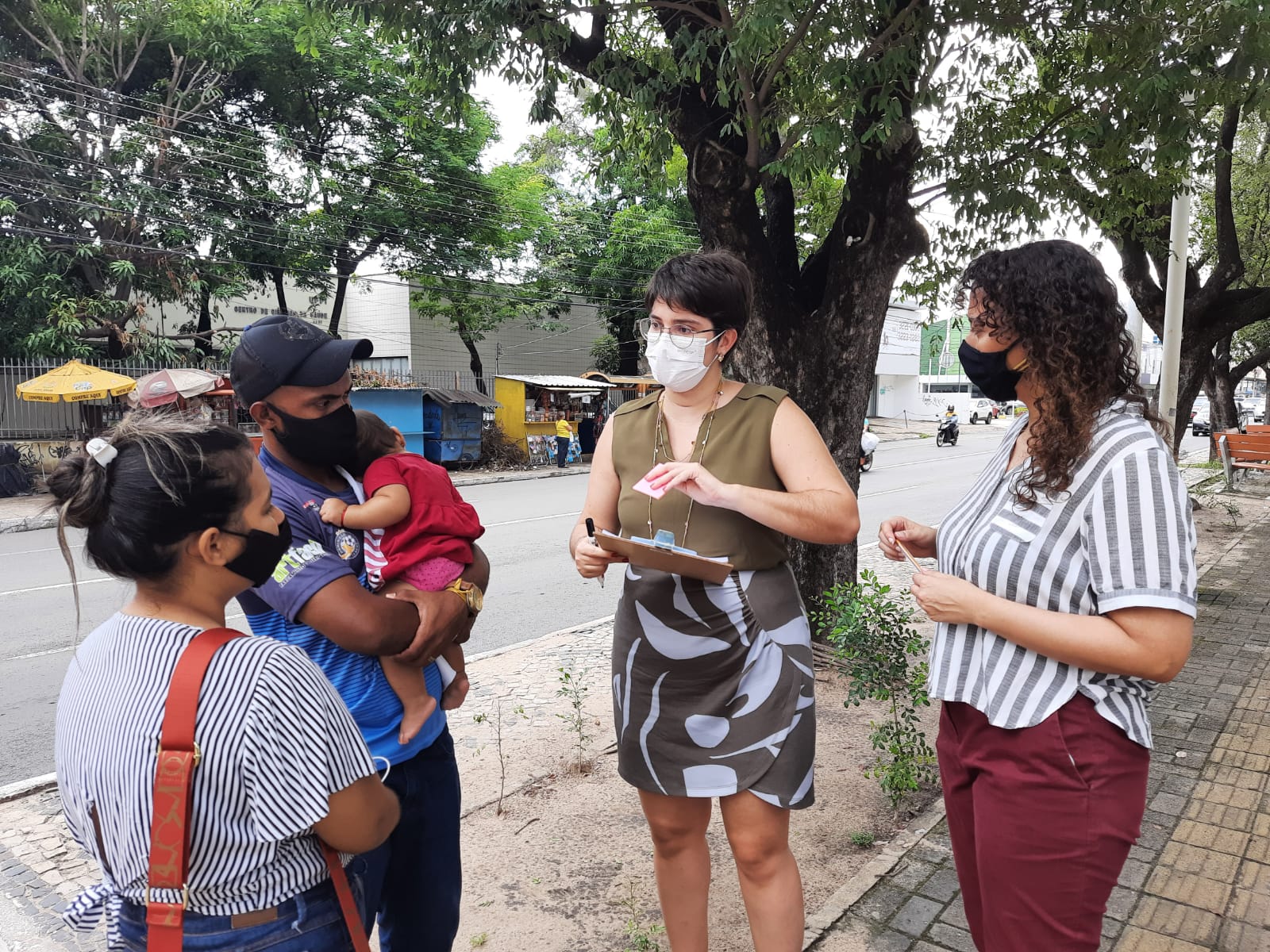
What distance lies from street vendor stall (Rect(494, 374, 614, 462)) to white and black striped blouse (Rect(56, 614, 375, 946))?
2034cm

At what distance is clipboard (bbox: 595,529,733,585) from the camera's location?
5.97 ft

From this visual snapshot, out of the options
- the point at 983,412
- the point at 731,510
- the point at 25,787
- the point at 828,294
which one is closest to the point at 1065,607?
the point at 731,510

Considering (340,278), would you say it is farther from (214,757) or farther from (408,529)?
(214,757)

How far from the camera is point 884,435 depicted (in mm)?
34594

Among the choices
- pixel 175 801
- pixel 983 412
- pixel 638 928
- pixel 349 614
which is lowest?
pixel 983 412

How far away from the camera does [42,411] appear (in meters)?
16.5

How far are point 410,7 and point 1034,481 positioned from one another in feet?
13.9

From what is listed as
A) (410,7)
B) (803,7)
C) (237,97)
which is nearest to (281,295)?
(237,97)

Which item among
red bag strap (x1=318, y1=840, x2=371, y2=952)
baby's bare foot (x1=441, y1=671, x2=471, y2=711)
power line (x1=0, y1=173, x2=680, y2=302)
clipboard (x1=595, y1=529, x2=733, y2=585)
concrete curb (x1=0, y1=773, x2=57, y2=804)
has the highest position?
power line (x1=0, y1=173, x2=680, y2=302)

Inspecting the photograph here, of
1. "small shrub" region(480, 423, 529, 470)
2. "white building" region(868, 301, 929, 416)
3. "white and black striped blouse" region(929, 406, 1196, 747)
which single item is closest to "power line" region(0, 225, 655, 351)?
"small shrub" region(480, 423, 529, 470)

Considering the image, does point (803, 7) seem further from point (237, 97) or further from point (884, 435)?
point (884, 435)

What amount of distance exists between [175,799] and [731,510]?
1.27m

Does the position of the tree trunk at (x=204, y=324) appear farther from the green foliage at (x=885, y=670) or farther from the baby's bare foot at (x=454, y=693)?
the baby's bare foot at (x=454, y=693)

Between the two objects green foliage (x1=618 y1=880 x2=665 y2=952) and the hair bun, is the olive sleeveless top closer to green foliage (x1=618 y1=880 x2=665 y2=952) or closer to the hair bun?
the hair bun
